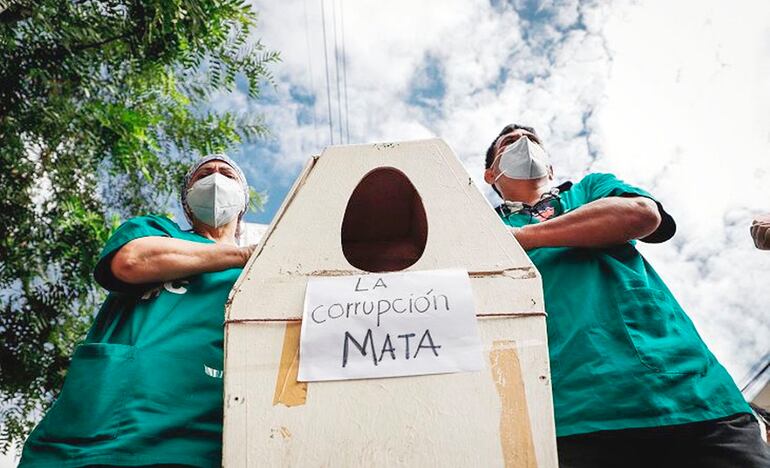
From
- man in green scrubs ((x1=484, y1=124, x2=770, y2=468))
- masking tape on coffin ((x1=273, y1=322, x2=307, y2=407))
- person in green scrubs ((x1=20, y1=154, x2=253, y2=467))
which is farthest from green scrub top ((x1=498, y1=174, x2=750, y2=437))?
person in green scrubs ((x1=20, y1=154, x2=253, y2=467))

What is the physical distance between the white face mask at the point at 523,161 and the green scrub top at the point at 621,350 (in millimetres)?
362

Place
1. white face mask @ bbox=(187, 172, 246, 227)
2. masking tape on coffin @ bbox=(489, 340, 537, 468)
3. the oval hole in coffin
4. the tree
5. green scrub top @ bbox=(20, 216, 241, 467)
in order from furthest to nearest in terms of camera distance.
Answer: the tree
white face mask @ bbox=(187, 172, 246, 227)
the oval hole in coffin
green scrub top @ bbox=(20, 216, 241, 467)
masking tape on coffin @ bbox=(489, 340, 537, 468)

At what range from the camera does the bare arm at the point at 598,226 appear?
4.59ft

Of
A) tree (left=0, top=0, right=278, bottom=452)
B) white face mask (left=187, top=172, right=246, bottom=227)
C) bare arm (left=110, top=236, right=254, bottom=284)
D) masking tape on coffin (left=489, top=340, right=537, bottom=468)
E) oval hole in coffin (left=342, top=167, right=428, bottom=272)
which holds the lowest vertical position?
masking tape on coffin (left=489, top=340, right=537, bottom=468)

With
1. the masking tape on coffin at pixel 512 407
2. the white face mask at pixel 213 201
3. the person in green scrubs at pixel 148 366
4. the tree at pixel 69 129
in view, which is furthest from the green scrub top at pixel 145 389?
the tree at pixel 69 129

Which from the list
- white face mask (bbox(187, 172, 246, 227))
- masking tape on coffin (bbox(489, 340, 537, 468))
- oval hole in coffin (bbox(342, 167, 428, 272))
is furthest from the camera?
white face mask (bbox(187, 172, 246, 227))

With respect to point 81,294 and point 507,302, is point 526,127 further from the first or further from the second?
point 81,294

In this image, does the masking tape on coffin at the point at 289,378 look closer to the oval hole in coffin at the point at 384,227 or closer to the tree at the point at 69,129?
the oval hole in coffin at the point at 384,227

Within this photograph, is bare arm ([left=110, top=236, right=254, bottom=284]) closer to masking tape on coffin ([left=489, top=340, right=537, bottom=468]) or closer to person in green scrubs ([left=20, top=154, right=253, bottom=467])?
person in green scrubs ([left=20, top=154, right=253, bottom=467])

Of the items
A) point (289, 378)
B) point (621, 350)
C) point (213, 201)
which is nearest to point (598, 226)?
point (621, 350)

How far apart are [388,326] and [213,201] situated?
1.08m

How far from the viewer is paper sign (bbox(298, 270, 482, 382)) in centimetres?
97

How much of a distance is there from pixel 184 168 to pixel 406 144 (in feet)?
11.5

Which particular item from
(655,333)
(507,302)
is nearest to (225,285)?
(507,302)
